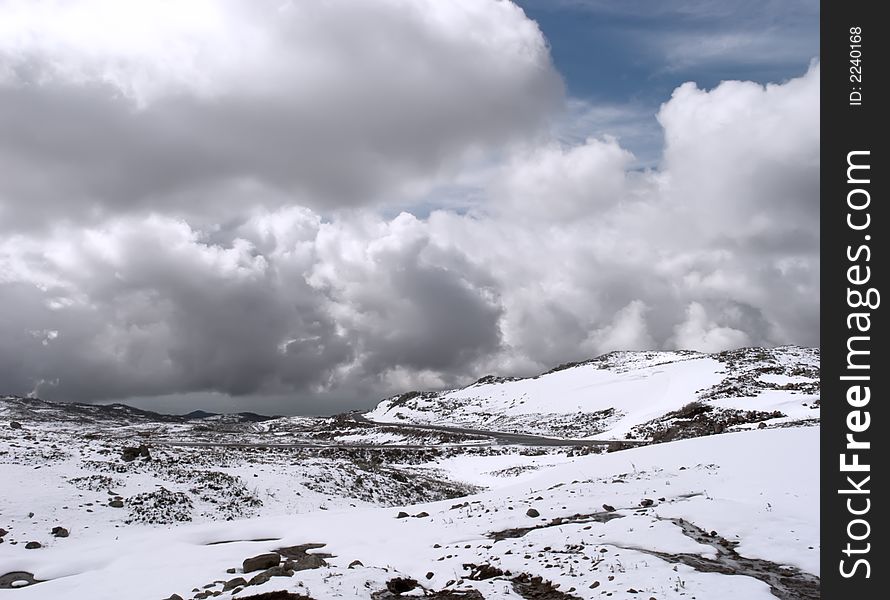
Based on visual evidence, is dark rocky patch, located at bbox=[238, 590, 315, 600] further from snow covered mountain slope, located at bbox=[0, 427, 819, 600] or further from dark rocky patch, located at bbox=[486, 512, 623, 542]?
dark rocky patch, located at bbox=[486, 512, 623, 542]

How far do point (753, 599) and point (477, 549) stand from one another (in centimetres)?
→ 797

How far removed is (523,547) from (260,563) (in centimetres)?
797

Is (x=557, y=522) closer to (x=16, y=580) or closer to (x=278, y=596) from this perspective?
(x=278, y=596)

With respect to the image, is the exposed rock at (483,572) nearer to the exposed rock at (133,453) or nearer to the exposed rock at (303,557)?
the exposed rock at (303,557)

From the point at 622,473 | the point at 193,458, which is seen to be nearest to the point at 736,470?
the point at 622,473

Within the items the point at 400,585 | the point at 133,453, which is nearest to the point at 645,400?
the point at 133,453

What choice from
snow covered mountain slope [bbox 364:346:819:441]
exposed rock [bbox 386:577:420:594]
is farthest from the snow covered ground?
snow covered mountain slope [bbox 364:346:819:441]

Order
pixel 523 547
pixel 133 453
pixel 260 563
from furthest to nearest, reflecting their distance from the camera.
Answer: pixel 133 453, pixel 260 563, pixel 523 547

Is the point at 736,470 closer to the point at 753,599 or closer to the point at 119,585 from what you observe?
the point at 753,599

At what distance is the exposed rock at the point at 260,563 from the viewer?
54.6 ft

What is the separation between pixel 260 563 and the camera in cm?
1678

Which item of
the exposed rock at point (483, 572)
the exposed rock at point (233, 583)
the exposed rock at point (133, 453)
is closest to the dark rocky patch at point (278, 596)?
the exposed rock at point (233, 583)

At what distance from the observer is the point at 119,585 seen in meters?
16.4

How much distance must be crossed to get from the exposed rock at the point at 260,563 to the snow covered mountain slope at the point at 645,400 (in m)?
48.6
